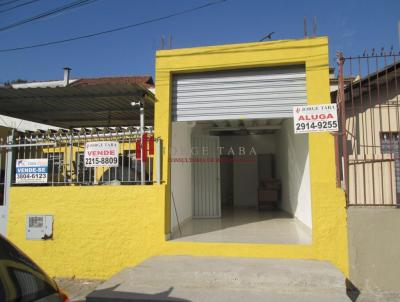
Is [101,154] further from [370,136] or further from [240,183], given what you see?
[240,183]

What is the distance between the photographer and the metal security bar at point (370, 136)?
582 cm

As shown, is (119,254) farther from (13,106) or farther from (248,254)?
(13,106)

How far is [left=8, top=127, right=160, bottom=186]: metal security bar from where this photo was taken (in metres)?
6.81

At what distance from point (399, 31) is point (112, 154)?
5.25 metres

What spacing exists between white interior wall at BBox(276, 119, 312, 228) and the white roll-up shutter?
1.31 meters

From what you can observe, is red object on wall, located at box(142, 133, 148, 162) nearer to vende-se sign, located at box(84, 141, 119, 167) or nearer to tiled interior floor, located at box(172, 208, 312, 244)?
vende-se sign, located at box(84, 141, 119, 167)

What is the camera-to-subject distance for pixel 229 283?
5.12 m

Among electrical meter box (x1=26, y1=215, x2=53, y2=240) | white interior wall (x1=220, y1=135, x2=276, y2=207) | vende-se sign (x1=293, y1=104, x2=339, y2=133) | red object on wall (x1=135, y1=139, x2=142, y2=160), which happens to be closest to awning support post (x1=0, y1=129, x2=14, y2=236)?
electrical meter box (x1=26, y1=215, x2=53, y2=240)

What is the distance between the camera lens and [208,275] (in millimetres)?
5223

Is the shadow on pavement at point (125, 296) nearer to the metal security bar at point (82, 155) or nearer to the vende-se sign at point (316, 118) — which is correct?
the metal security bar at point (82, 155)

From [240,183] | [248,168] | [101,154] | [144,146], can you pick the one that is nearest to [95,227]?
[101,154]

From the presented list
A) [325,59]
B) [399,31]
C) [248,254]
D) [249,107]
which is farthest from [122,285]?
[399,31]

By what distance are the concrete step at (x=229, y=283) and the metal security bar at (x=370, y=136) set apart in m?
1.47

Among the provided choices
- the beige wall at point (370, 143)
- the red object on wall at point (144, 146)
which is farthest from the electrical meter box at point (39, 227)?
the beige wall at point (370, 143)
